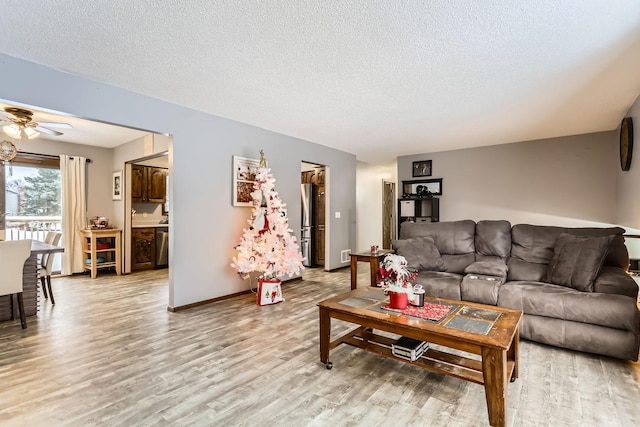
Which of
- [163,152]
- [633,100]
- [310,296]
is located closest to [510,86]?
[633,100]

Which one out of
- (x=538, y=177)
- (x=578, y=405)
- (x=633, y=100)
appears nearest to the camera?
(x=578, y=405)

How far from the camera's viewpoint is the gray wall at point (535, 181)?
487 centimetres

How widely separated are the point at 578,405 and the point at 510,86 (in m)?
2.69

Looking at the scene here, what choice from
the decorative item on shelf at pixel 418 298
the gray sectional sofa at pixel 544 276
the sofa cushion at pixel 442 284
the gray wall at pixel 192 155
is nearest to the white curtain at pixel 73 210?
the gray wall at pixel 192 155

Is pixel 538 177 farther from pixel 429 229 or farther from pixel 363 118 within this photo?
pixel 363 118

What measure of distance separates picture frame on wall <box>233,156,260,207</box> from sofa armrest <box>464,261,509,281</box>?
298 cm

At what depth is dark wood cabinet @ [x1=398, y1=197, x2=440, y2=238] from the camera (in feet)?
20.7

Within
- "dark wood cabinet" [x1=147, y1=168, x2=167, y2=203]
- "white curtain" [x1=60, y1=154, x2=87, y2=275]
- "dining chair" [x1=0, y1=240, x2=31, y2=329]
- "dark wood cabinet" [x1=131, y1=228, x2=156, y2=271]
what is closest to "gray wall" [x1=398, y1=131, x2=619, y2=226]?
"dark wood cabinet" [x1=147, y1=168, x2=167, y2=203]

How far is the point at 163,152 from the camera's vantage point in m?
4.93

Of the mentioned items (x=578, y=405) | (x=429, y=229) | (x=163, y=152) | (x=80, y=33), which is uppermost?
(x=80, y=33)

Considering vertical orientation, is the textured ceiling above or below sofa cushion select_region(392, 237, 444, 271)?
above

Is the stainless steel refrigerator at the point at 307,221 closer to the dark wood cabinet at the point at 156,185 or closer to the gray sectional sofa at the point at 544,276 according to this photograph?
the gray sectional sofa at the point at 544,276

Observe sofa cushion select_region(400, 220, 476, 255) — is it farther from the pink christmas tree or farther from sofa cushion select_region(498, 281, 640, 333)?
the pink christmas tree

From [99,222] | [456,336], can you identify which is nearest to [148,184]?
[99,222]
